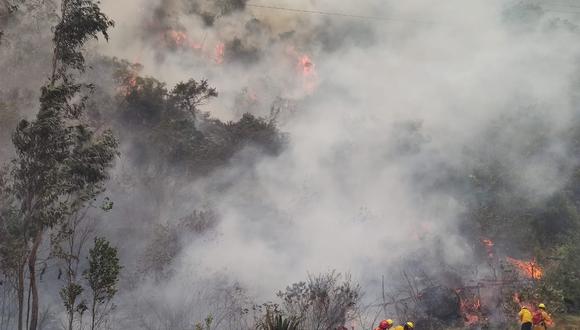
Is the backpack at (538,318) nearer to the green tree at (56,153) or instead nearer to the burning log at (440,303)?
the burning log at (440,303)

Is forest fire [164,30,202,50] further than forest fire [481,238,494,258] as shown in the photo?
Yes

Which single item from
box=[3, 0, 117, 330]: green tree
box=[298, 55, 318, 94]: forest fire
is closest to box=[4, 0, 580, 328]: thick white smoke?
box=[298, 55, 318, 94]: forest fire

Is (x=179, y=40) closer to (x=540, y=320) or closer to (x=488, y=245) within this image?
(x=488, y=245)

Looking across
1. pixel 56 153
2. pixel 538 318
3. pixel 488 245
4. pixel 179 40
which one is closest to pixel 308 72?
pixel 179 40

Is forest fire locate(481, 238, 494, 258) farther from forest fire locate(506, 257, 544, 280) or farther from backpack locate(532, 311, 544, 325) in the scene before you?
backpack locate(532, 311, 544, 325)

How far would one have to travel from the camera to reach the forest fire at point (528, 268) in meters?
20.4

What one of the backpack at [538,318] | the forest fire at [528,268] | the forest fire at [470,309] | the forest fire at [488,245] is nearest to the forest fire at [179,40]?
the forest fire at [488,245]

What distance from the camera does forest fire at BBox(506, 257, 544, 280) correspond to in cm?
2041

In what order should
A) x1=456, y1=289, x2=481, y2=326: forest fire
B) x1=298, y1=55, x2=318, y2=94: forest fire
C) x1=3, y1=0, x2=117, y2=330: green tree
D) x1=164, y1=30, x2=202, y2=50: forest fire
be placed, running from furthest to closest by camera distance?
x1=298, y1=55, x2=318, y2=94: forest fire → x1=164, y1=30, x2=202, y2=50: forest fire → x1=456, y1=289, x2=481, y2=326: forest fire → x1=3, y1=0, x2=117, y2=330: green tree

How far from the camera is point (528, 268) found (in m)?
21.6

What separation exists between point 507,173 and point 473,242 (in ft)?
18.4

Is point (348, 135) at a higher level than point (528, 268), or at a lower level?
higher

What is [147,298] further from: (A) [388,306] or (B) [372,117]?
(B) [372,117]

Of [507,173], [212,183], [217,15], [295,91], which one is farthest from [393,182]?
[217,15]
